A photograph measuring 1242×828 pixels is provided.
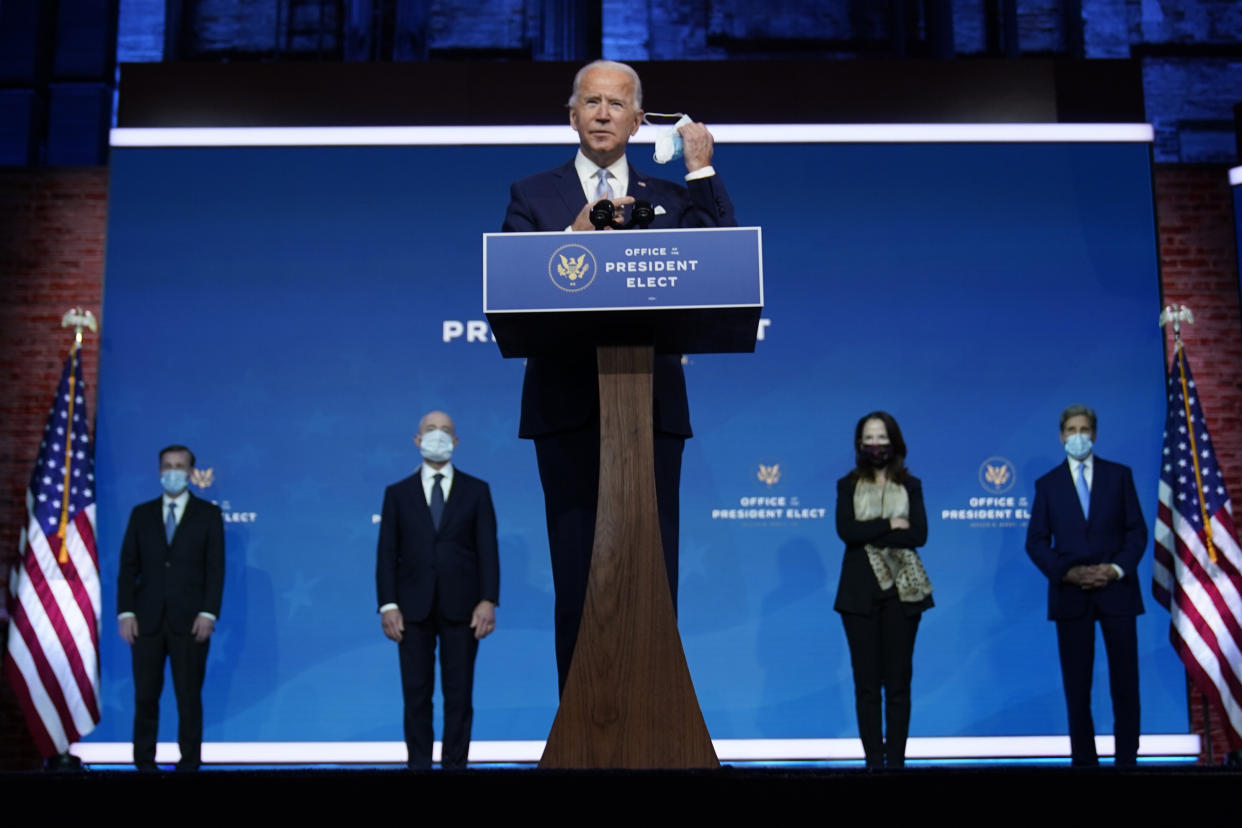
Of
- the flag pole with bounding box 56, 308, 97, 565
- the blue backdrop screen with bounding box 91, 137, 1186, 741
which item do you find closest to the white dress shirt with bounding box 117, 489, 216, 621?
the flag pole with bounding box 56, 308, 97, 565

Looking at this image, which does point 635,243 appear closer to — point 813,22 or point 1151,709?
point 1151,709

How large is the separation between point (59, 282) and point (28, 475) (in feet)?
3.35

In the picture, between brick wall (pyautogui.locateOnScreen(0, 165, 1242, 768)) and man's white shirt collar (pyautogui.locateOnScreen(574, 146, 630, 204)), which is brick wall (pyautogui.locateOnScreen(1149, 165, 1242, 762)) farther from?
man's white shirt collar (pyautogui.locateOnScreen(574, 146, 630, 204))

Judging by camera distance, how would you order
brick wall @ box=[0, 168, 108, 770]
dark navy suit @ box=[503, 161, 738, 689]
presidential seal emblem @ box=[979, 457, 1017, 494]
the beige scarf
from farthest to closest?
brick wall @ box=[0, 168, 108, 770], presidential seal emblem @ box=[979, 457, 1017, 494], the beige scarf, dark navy suit @ box=[503, 161, 738, 689]

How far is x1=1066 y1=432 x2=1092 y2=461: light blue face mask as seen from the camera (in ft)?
15.8

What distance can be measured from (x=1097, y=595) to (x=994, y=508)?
1086mm

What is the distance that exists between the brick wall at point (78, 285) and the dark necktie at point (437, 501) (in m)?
2.24

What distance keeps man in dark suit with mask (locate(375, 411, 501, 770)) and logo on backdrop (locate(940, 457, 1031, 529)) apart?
8.01ft

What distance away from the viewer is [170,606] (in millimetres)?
4801

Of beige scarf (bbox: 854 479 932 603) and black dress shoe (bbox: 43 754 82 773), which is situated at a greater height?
beige scarf (bbox: 854 479 932 603)

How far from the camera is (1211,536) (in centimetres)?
496

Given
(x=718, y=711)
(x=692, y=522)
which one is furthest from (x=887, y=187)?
(x=718, y=711)

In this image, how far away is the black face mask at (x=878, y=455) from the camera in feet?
14.8

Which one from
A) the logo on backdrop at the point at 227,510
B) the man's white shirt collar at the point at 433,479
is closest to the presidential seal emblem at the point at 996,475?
the man's white shirt collar at the point at 433,479
